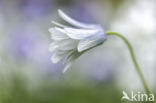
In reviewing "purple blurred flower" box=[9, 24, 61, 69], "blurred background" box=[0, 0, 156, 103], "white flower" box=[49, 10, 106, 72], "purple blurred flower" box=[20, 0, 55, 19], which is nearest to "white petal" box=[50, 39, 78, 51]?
"white flower" box=[49, 10, 106, 72]

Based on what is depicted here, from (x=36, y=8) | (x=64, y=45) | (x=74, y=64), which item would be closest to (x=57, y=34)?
(x=64, y=45)

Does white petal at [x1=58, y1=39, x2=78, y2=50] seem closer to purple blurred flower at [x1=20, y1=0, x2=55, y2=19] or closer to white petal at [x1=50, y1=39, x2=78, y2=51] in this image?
white petal at [x1=50, y1=39, x2=78, y2=51]

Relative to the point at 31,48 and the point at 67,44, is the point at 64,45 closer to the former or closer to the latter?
the point at 67,44

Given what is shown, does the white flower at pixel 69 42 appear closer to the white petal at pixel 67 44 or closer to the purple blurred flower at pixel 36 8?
the white petal at pixel 67 44

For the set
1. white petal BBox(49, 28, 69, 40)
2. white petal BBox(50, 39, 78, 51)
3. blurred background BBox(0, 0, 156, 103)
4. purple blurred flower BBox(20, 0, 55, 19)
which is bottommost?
white petal BBox(50, 39, 78, 51)

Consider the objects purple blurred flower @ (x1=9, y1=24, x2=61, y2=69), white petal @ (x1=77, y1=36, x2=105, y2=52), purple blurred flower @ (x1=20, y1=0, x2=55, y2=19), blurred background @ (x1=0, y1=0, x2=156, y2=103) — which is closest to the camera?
white petal @ (x1=77, y1=36, x2=105, y2=52)

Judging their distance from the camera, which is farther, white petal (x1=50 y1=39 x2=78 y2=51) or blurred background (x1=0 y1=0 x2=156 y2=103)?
blurred background (x1=0 y1=0 x2=156 y2=103)
